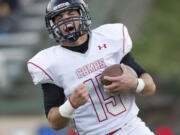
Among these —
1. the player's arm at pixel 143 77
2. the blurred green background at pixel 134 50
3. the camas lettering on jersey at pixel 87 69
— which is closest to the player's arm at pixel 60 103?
the camas lettering on jersey at pixel 87 69

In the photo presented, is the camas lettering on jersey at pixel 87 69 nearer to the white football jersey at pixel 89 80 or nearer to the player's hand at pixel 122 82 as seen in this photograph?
the white football jersey at pixel 89 80

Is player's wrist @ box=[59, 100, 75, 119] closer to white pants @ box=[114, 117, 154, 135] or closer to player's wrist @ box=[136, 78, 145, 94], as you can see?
white pants @ box=[114, 117, 154, 135]

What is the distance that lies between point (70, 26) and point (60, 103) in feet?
1.71

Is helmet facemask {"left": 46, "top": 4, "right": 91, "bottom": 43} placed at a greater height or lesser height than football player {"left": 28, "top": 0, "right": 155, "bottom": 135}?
greater

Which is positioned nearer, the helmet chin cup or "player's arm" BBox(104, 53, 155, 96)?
"player's arm" BBox(104, 53, 155, 96)

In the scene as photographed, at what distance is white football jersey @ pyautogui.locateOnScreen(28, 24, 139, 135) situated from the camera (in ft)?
11.7

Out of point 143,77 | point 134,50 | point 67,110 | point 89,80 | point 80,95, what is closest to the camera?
point 80,95

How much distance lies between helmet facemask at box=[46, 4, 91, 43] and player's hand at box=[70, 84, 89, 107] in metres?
0.43

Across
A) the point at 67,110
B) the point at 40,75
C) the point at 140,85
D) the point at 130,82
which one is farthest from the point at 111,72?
the point at 40,75

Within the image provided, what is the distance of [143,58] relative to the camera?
10.8m

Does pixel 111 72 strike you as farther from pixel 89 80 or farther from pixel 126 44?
pixel 126 44

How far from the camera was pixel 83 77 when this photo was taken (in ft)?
11.7

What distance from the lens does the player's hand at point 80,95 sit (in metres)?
3.29

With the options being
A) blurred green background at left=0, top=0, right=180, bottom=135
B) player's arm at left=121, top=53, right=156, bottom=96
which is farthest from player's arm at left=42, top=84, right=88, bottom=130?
blurred green background at left=0, top=0, right=180, bottom=135
